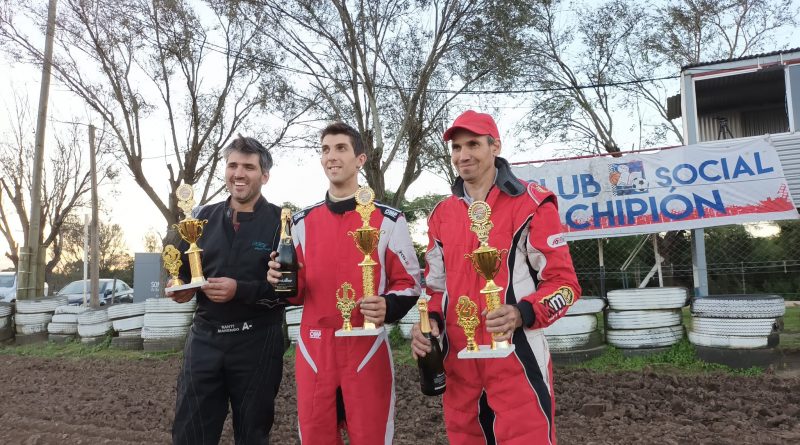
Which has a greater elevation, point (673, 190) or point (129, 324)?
point (673, 190)

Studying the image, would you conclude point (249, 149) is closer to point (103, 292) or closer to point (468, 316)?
point (468, 316)

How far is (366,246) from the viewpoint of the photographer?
2.54 meters

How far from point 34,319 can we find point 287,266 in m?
12.1

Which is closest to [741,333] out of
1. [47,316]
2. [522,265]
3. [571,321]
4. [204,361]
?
[571,321]

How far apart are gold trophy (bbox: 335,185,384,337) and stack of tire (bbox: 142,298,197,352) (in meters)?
7.70

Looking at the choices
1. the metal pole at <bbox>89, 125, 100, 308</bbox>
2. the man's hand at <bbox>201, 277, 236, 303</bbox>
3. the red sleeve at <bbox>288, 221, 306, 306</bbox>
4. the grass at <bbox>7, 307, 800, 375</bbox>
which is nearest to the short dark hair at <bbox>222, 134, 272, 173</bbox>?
the red sleeve at <bbox>288, 221, 306, 306</bbox>

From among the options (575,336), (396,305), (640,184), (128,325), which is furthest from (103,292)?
(396,305)

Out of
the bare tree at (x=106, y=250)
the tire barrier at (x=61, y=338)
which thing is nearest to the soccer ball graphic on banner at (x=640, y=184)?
the tire barrier at (x=61, y=338)

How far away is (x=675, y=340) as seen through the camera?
678 cm

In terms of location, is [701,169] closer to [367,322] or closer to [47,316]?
[367,322]

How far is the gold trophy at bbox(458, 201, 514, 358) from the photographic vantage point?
205cm

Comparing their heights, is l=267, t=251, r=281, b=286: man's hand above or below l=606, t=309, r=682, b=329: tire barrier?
above

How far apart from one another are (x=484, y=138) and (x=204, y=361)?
6.04 ft

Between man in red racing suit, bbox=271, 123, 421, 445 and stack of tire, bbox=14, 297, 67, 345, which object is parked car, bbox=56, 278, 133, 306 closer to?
stack of tire, bbox=14, 297, 67, 345
